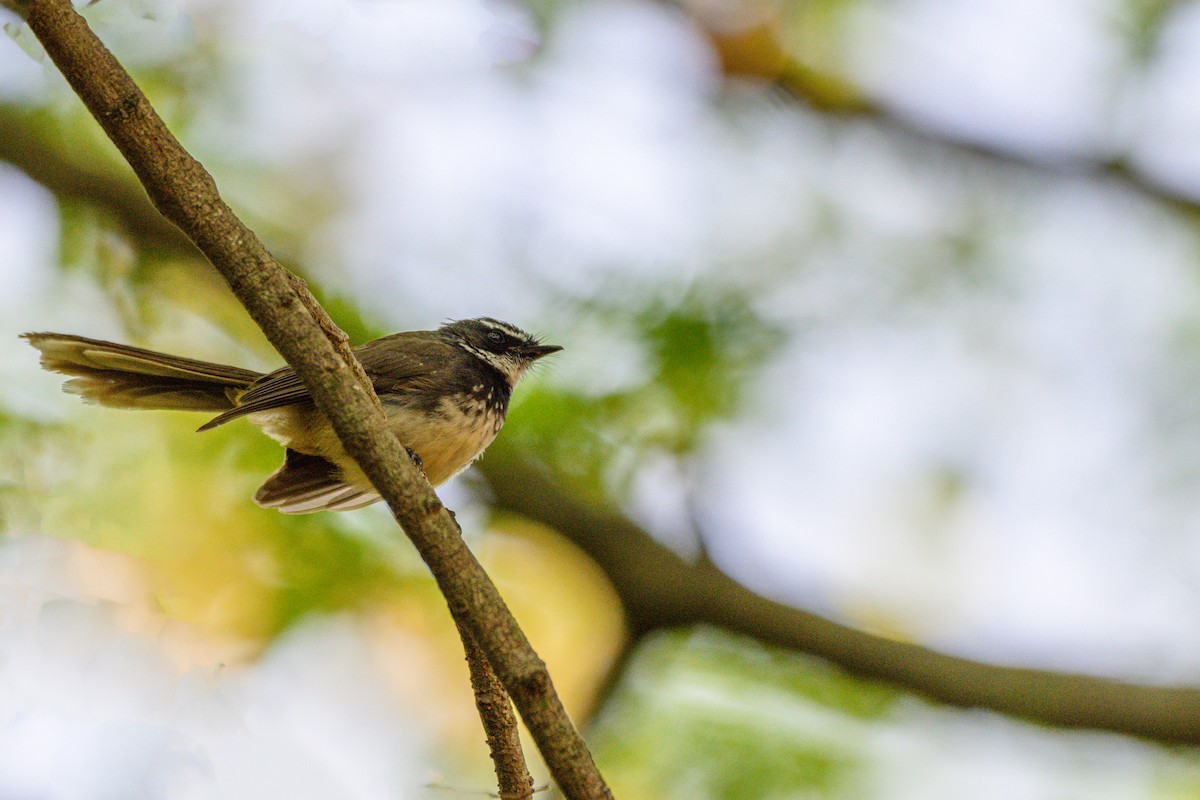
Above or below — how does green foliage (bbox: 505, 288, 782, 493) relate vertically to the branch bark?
below

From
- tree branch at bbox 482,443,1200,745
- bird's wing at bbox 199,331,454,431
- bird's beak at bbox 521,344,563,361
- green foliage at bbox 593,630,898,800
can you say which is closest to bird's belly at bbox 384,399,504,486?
bird's wing at bbox 199,331,454,431

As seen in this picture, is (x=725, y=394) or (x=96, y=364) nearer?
(x=96, y=364)

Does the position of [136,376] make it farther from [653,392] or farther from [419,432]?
[653,392]

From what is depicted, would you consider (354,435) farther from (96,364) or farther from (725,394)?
(725,394)

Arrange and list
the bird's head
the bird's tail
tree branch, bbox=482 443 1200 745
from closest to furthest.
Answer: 1. the bird's tail
2. the bird's head
3. tree branch, bbox=482 443 1200 745

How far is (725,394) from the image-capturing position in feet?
17.5

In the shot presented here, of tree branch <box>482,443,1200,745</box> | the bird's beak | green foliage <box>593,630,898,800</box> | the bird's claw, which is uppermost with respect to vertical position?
the bird's beak

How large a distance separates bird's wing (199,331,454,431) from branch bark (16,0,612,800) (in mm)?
1421

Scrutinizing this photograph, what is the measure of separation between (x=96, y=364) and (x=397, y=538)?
1.75m

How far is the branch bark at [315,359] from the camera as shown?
231 cm

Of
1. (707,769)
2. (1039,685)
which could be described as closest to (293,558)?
(707,769)

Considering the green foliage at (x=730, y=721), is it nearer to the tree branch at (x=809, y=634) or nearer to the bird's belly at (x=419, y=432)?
the tree branch at (x=809, y=634)

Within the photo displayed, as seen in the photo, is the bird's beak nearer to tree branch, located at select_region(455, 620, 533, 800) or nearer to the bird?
the bird

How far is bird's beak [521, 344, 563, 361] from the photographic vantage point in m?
5.09
